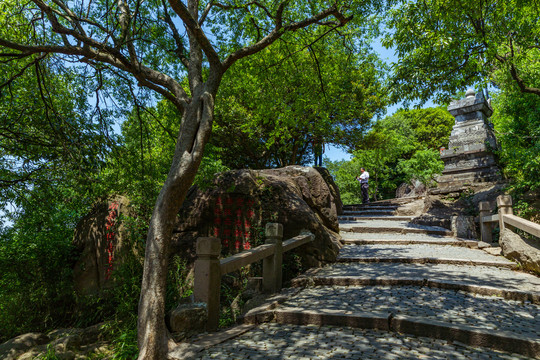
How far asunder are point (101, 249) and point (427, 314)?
20.2 feet

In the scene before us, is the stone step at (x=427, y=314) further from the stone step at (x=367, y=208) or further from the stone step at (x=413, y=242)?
the stone step at (x=367, y=208)

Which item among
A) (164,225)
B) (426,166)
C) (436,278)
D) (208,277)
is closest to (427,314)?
(436,278)

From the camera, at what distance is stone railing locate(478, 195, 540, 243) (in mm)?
5616

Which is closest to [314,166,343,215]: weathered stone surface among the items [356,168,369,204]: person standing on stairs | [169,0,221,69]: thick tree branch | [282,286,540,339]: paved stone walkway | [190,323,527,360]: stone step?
[356,168,369,204]: person standing on stairs

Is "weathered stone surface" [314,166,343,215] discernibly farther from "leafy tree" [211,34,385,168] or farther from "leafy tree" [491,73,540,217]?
"leafy tree" [491,73,540,217]

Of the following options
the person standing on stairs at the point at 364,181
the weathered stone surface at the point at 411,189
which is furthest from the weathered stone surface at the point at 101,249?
the weathered stone surface at the point at 411,189

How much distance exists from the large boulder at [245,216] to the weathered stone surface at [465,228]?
456cm

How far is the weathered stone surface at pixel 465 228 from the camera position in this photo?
881 cm

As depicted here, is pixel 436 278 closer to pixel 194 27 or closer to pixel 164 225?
pixel 164 225

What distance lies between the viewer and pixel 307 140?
17.7m

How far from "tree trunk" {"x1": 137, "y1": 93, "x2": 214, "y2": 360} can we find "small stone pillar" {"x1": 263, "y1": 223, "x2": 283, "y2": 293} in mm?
1814

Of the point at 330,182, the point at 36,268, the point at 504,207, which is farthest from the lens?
the point at 330,182

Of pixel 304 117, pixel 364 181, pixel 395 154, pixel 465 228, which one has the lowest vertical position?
pixel 465 228

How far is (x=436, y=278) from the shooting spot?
509cm
